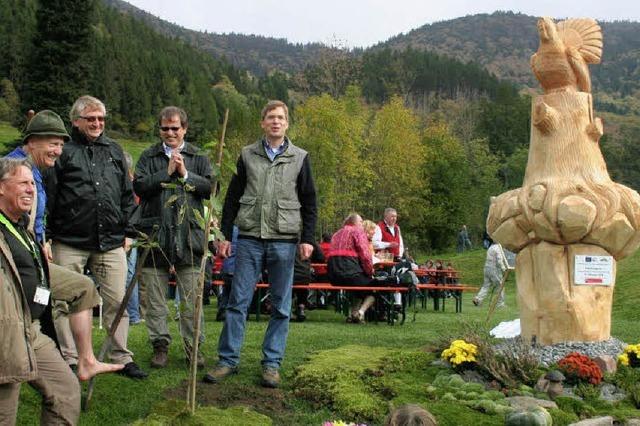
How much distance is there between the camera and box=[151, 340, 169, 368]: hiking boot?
5.56 m

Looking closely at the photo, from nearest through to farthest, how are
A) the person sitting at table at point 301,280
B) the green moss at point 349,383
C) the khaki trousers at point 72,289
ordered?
the khaki trousers at point 72,289
the green moss at point 349,383
the person sitting at table at point 301,280

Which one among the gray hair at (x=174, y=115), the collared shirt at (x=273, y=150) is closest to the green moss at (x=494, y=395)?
the collared shirt at (x=273, y=150)

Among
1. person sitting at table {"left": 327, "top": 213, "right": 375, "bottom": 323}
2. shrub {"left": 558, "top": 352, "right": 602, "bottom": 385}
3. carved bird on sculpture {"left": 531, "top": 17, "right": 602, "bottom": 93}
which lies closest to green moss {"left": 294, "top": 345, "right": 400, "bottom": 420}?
shrub {"left": 558, "top": 352, "right": 602, "bottom": 385}

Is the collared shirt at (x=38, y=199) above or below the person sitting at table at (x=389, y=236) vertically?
above

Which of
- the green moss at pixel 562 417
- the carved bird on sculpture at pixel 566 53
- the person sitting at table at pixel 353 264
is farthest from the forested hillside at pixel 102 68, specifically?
the carved bird on sculpture at pixel 566 53

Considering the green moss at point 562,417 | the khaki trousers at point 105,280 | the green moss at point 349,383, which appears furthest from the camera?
the khaki trousers at point 105,280

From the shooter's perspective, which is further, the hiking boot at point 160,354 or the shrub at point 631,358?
the shrub at point 631,358

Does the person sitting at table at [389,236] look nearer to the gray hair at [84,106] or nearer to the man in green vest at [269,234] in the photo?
the man in green vest at [269,234]

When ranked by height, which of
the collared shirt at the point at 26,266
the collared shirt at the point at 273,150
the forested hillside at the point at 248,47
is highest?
the forested hillside at the point at 248,47

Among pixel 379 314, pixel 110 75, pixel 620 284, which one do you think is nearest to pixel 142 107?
pixel 110 75

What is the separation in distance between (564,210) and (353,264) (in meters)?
3.95

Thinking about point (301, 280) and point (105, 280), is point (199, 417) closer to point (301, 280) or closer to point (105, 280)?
point (105, 280)

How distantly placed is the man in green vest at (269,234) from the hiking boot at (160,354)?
0.50 metres

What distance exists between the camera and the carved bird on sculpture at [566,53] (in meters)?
6.90
